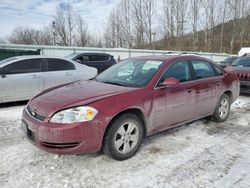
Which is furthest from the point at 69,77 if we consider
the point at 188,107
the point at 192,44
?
the point at 192,44

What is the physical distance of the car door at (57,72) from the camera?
23.7 feet

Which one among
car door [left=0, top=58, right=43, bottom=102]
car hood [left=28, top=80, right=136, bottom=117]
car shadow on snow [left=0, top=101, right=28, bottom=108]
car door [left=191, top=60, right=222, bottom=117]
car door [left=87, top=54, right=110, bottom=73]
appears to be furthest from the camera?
car door [left=87, top=54, right=110, bottom=73]

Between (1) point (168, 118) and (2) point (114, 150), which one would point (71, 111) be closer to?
(2) point (114, 150)

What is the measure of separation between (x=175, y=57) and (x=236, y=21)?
126ft

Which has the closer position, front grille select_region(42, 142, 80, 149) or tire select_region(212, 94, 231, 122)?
front grille select_region(42, 142, 80, 149)

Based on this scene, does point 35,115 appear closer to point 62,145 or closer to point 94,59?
point 62,145

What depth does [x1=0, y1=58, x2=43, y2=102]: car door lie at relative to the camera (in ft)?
21.4

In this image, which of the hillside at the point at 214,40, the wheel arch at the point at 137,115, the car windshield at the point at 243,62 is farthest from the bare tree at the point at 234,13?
the wheel arch at the point at 137,115

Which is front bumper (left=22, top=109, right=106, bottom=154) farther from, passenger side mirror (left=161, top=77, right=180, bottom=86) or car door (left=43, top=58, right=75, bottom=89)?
car door (left=43, top=58, right=75, bottom=89)

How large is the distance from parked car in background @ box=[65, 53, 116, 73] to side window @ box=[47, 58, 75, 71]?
4389 millimetres

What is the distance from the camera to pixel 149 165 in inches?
131

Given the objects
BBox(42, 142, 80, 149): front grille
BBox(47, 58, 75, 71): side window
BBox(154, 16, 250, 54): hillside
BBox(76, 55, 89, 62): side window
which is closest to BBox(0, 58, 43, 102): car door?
BBox(47, 58, 75, 71): side window

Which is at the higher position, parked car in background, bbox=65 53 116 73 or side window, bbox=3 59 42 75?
parked car in background, bbox=65 53 116 73

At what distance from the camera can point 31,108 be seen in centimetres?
344
